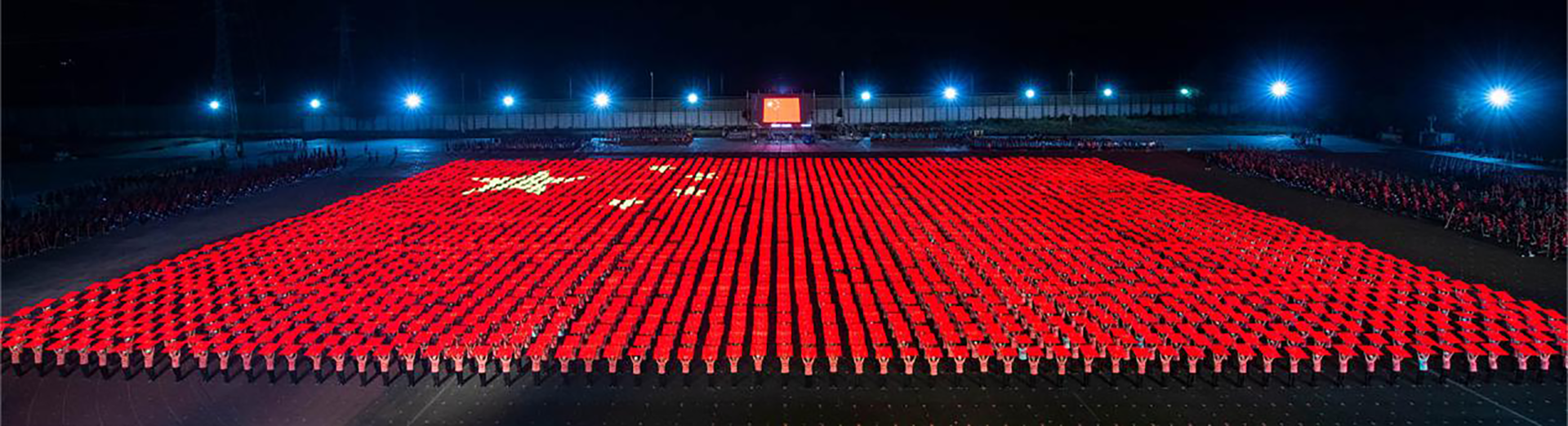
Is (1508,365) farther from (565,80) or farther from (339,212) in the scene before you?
(565,80)

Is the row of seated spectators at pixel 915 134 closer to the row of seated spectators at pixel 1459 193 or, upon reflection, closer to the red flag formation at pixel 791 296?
the row of seated spectators at pixel 1459 193

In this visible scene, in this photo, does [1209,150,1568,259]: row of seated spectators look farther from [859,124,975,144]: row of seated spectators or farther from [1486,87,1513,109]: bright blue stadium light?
[1486,87,1513,109]: bright blue stadium light

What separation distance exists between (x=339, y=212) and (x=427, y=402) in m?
27.4

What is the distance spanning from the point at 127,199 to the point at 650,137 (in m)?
49.2

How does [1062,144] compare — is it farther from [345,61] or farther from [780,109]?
[345,61]

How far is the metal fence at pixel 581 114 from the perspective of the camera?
104m

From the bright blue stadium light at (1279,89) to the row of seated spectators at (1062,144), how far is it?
35412 millimetres

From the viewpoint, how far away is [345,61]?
98.6 meters

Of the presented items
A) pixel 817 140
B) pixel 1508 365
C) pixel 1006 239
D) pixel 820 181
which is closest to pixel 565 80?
pixel 817 140

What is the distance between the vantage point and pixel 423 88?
4469 inches

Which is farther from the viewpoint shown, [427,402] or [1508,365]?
[1508,365]

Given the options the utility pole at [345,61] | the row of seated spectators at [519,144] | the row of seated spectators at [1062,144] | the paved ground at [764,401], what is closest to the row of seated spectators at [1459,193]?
the row of seated spectators at [1062,144]

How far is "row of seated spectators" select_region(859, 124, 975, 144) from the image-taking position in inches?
3297

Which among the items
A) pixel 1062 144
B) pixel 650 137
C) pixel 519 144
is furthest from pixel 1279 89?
pixel 519 144
